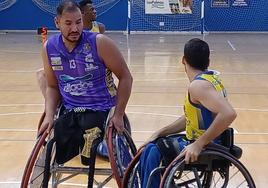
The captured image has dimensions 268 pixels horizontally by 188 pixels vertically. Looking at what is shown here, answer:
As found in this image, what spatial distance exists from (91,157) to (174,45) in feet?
31.7

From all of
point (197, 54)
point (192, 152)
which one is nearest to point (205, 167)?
point (192, 152)

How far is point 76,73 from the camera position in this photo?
2723mm

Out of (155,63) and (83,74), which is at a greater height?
(83,74)

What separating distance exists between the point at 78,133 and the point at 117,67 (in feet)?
1.24

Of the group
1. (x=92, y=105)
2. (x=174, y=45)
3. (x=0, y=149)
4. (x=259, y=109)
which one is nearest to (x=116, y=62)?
(x=92, y=105)

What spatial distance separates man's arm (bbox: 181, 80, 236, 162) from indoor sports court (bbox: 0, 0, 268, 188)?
63 cm

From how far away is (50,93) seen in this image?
286 centimetres

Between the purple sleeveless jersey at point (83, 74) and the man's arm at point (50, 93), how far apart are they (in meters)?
0.04

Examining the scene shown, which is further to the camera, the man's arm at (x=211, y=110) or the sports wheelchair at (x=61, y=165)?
the sports wheelchair at (x=61, y=165)

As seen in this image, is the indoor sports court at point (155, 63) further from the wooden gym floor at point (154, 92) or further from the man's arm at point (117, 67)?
the man's arm at point (117, 67)

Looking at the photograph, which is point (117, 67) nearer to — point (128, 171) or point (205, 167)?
point (128, 171)

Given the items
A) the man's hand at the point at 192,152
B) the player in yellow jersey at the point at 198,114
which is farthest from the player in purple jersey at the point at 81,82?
the man's hand at the point at 192,152

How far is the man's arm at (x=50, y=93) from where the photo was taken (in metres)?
2.76

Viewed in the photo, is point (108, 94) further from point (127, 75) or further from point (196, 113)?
point (196, 113)
